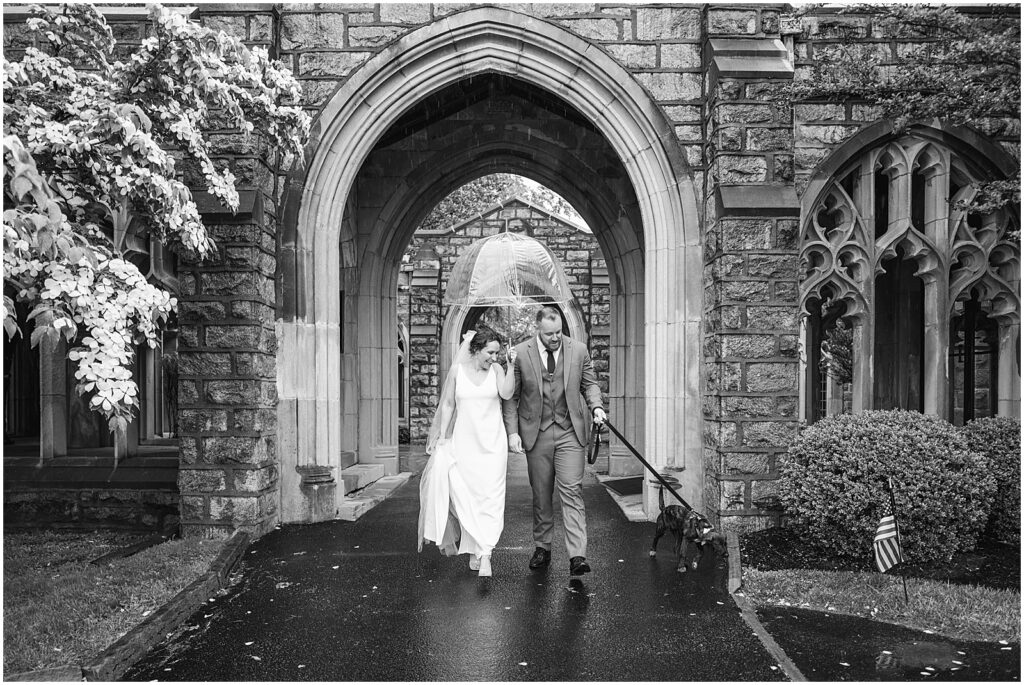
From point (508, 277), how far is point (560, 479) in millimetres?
5190

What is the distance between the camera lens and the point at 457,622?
452 cm

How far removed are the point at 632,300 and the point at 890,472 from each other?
594 cm

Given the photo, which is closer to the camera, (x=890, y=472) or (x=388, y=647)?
(x=388, y=647)

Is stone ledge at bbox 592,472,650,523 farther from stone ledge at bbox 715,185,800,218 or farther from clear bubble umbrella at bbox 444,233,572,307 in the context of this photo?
stone ledge at bbox 715,185,800,218

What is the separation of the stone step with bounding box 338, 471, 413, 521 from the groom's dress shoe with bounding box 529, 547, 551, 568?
102 inches

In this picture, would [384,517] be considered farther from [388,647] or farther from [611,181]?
[611,181]

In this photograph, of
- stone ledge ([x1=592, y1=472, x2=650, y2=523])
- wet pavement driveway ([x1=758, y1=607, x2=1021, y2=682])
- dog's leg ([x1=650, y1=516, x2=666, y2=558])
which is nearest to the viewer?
wet pavement driveway ([x1=758, y1=607, x2=1021, y2=682])

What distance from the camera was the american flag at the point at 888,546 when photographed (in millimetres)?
4645

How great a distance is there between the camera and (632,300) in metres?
11.3

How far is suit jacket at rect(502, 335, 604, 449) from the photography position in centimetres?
569

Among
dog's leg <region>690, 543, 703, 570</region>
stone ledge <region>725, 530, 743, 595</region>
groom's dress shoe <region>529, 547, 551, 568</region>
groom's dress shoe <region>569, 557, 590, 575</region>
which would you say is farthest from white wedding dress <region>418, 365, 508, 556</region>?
stone ledge <region>725, 530, 743, 595</region>

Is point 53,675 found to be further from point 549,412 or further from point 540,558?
point 549,412

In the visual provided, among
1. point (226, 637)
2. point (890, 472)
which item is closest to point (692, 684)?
point (226, 637)

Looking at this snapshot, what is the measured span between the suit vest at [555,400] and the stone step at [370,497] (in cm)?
290
